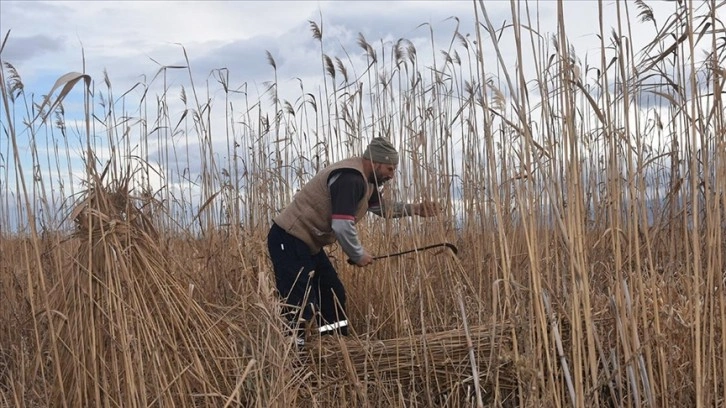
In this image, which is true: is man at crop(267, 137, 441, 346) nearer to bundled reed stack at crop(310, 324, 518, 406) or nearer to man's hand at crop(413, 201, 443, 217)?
man's hand at crop(413, 201, 443, 217)

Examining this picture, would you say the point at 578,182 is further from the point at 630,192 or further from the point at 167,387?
the point at 167,387

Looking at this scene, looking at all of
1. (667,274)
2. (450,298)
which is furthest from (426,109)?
(667,274)

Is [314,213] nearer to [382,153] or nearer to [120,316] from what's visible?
[382,153]

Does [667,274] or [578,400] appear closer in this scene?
[578,400]

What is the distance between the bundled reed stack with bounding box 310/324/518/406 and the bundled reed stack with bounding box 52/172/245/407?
0.67m

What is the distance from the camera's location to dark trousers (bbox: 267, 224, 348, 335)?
343 centimetres

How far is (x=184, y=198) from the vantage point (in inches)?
185

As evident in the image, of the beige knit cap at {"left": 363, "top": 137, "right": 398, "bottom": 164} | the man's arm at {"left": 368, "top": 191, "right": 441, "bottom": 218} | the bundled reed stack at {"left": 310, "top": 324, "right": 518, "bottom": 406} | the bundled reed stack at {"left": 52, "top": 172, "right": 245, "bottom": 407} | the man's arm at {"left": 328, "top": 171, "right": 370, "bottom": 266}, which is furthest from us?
the man's arm at {"left": 368, "top": 191, "right": 441, "bottom": 218}

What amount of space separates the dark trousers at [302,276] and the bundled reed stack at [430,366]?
42 cm

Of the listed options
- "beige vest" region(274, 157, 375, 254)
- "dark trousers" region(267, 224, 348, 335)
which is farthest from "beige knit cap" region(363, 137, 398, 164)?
"dark trousers" region(267, 224, 348, 335)

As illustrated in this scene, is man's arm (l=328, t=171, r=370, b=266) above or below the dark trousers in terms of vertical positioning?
above

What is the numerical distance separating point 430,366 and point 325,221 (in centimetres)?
90

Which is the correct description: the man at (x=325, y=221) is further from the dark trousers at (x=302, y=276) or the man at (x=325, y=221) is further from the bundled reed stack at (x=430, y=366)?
the bundled reed stack at (x=430, y=366)

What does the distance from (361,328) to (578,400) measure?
→ 1977 millimetres
